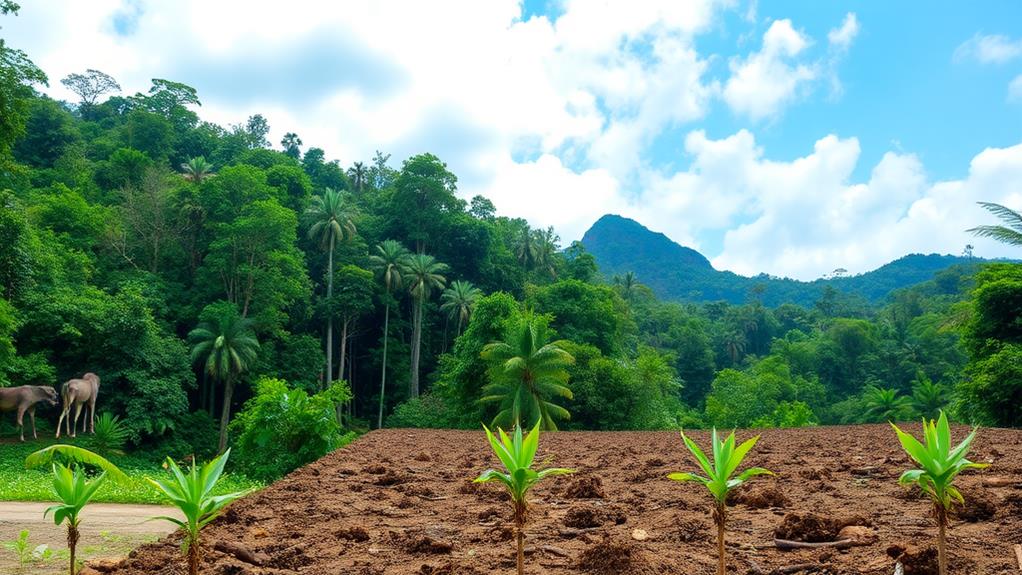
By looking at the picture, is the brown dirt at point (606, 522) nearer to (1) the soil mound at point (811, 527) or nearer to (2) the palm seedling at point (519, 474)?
(1) the soil mound at point (811, 527)

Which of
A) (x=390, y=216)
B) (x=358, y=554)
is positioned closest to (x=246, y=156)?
(x=390, y=216)

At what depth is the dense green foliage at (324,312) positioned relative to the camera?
949 inches

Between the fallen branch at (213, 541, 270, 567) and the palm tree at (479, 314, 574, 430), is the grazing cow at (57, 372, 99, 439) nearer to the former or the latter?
the palm tree at (479, 314, 574, 430)

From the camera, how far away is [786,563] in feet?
12.2

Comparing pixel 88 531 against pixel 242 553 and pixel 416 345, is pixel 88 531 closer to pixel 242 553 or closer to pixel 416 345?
pixel 242 553

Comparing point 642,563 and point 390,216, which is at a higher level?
point 390,216

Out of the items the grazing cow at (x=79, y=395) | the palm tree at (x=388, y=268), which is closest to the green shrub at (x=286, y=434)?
the grazing cow at (x=79, y=395)

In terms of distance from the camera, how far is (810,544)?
4000 millimetres

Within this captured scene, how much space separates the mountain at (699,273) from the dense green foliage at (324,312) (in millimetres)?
41122

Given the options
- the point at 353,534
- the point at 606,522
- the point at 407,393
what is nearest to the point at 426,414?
the point at 407,393

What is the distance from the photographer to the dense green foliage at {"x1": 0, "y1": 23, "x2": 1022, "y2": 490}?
24.1m

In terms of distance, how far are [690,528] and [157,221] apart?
39002mm

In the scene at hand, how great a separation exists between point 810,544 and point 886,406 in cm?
4001

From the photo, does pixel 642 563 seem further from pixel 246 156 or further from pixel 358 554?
pixel 246 156
